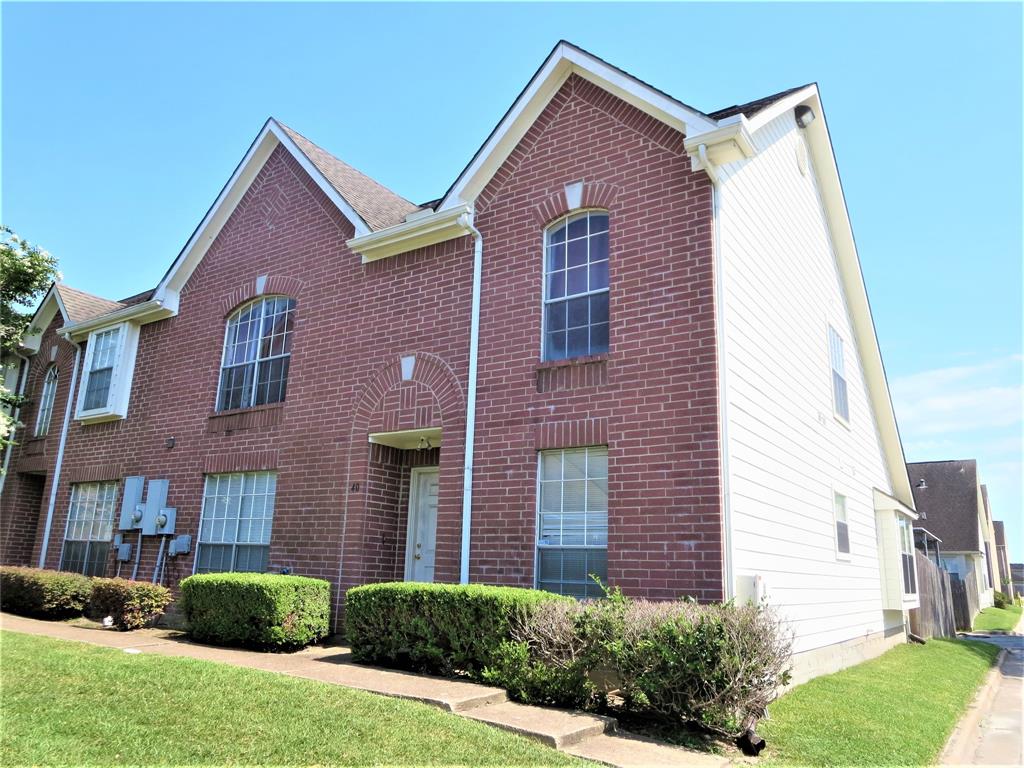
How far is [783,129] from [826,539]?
265 inches

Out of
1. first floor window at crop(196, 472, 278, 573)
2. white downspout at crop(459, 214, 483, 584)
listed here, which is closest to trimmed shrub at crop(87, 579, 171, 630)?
first floor window at crop(196, 472, 278, 573)

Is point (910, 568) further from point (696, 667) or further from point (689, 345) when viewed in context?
point (696, 667)

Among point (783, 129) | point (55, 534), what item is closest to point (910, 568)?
point (783, 129)

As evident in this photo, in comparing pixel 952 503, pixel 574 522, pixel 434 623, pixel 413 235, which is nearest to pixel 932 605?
Result: pixel 574 522

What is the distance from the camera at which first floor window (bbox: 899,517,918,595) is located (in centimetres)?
1669

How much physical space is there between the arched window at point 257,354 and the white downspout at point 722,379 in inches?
307

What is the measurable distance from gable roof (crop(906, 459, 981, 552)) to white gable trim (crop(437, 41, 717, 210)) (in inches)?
1443

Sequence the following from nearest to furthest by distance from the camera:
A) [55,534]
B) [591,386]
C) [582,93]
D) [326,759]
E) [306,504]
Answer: [326,759] → [591,386] → [582,93] → [306,504] → [55,534]

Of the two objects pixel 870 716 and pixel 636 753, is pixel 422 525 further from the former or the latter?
pixel 870 716

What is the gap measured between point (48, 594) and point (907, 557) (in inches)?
703

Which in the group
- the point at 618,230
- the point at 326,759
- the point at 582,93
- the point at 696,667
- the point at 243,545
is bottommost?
the point at 326,759

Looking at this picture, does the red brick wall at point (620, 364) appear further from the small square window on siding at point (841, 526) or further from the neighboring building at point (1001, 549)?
the neighboring building at point (1001, 549)

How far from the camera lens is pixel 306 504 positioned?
1211 cm

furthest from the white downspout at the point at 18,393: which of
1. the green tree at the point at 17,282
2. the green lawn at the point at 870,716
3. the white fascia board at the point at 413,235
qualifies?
the green lawn at the point at 870,716
